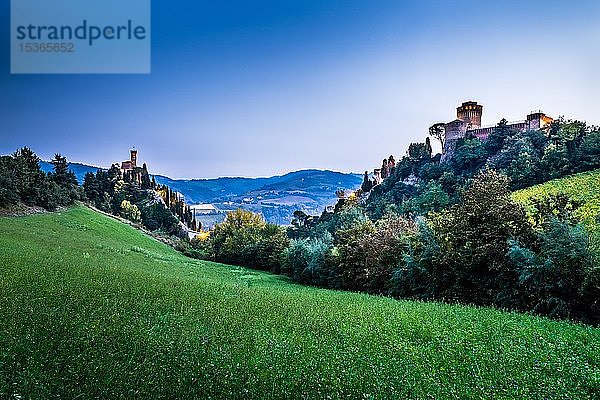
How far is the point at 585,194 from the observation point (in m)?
36.0

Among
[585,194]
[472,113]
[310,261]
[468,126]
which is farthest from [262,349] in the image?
[472,113]

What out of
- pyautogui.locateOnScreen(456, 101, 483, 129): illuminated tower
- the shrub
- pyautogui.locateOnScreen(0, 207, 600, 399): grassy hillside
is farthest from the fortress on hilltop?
pyautogui.locateOnScreen(0, 207, 600, 399): grassy hillside

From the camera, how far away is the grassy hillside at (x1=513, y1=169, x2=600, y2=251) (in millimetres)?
23180

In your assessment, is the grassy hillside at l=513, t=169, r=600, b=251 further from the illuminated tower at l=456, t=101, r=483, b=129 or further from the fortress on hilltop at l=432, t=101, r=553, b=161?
the illuminated tower at l=456, t=101, r=483, b=129

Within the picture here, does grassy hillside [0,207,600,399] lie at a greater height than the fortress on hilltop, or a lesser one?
lesser

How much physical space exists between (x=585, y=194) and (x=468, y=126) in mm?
84420

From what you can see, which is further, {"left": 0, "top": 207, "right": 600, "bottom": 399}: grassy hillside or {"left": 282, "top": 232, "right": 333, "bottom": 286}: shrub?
{"left": 282, "top": 232, "right": 333, "bottom": 286}: shrub

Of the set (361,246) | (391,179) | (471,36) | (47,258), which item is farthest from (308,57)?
(391,179)

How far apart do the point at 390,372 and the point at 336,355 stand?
140 centimetres

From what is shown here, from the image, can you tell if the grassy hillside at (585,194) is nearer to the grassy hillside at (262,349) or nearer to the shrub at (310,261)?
the grassy hillside at (262,349)

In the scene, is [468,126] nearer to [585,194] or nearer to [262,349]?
[585,194]

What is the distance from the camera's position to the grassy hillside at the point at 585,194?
23.2 metres

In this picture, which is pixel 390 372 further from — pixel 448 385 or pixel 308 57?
pixel 308 57

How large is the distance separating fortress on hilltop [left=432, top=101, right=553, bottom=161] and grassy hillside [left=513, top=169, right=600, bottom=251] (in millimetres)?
54550
